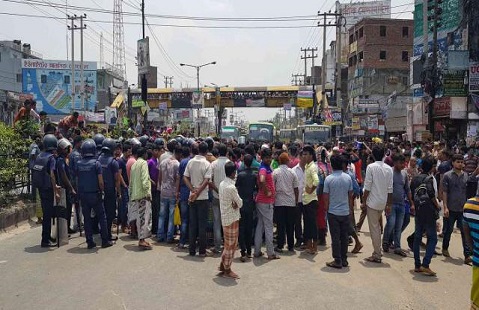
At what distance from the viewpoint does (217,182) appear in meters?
8.27

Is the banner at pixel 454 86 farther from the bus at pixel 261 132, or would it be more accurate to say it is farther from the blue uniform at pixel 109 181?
the blue uniform at pixel 109 181

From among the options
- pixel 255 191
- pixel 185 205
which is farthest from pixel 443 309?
pixel 185 205

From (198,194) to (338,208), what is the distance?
237cm

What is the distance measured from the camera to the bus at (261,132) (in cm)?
3650

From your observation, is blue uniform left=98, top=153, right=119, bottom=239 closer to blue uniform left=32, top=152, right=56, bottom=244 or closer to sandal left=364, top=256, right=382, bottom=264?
blue uniform left=32, top=152, right=56, bottom=244

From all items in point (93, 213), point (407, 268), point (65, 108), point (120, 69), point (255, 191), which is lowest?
point (407, 268)

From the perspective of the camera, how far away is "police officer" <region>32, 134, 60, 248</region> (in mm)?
8401

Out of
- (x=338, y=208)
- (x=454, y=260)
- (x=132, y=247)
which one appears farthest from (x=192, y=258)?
(x=454, y=260)

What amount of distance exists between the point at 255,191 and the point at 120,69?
71437 millimetres

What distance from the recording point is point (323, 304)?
5.92 meters

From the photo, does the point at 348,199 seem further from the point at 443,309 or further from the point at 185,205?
the point at 185,205

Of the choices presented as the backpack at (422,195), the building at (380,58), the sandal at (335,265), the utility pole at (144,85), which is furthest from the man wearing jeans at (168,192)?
the building at (380,58)

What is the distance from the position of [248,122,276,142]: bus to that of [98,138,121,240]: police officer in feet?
89.7

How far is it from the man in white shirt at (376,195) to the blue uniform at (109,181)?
188 inches
